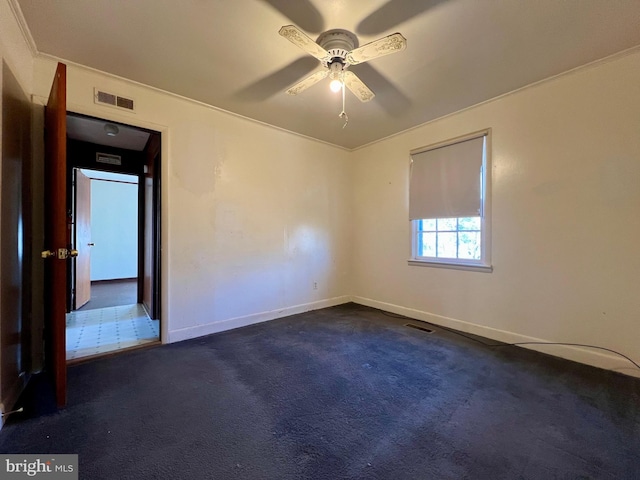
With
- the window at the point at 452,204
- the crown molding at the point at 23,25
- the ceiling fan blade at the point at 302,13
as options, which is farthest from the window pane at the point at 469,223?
the crown molding at the point at 23,25

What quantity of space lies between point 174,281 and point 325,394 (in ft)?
6.51

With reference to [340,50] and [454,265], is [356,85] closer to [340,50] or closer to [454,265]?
[340,50]

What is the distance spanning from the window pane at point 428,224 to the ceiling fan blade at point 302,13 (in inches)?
102

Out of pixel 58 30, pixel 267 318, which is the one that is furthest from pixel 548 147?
pixel 58 30

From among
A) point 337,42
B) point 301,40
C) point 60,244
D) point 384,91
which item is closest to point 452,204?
point 384,91

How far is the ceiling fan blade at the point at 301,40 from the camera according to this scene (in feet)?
5.21

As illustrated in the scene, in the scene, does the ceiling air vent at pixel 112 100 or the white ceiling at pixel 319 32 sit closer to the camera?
the white ceiling at pixel 319 32

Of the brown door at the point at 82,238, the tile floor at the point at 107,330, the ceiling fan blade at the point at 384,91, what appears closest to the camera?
the ceiling fan blade at the point at 384,91

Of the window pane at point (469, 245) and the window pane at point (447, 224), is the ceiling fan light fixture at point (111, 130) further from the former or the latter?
the window pane at point (469, 245)

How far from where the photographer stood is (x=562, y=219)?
2.52m

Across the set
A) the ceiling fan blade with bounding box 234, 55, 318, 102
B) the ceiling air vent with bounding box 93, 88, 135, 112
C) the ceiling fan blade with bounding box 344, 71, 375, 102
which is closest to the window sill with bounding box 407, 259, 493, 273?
the ceiling fan blade with bounding box 344, 71, 375, 102

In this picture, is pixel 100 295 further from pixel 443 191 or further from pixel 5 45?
pixel 443 191

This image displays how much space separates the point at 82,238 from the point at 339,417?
16.6ft

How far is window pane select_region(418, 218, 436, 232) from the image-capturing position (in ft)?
11.9
